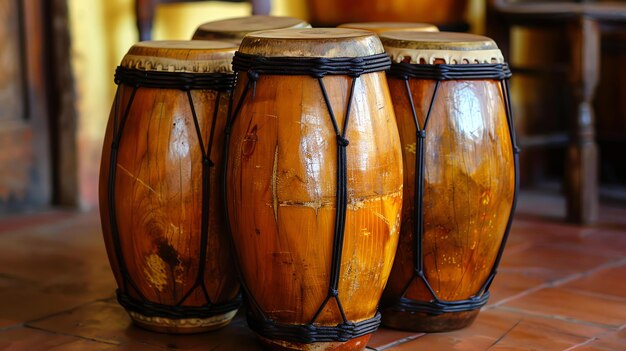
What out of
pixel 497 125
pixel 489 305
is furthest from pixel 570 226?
pixel 497 125

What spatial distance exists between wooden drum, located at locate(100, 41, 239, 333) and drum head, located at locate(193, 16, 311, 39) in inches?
7.7

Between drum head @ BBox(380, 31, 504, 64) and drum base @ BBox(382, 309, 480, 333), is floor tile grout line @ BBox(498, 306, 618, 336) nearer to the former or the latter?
drum base @ BBox(382, 309, 480, 333)

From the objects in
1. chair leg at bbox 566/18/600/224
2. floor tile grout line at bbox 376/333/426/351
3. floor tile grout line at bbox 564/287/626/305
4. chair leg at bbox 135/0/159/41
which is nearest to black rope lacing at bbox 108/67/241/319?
floor tile grout line at bbox 376/333/426/351

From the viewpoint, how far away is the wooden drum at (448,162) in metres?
1.88

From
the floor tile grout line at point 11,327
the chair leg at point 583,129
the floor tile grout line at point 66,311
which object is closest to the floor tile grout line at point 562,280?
the chair leg at point 583,129

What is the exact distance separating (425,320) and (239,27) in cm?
80

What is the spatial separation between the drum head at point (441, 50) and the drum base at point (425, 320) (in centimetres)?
54

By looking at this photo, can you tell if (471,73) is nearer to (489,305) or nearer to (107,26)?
(489,305)

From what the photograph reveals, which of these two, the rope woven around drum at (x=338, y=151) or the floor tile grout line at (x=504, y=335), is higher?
the rope woven around drum at (x=338, y=151)

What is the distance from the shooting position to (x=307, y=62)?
5.47 feet

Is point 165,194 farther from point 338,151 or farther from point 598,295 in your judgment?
point 598,295

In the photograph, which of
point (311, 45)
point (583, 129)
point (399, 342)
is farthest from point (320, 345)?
point (583, 129)

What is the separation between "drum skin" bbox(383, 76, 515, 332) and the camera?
1878mm

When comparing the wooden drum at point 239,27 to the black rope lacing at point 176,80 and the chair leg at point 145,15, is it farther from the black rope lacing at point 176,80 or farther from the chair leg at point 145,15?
the chair leg at point 145,15
